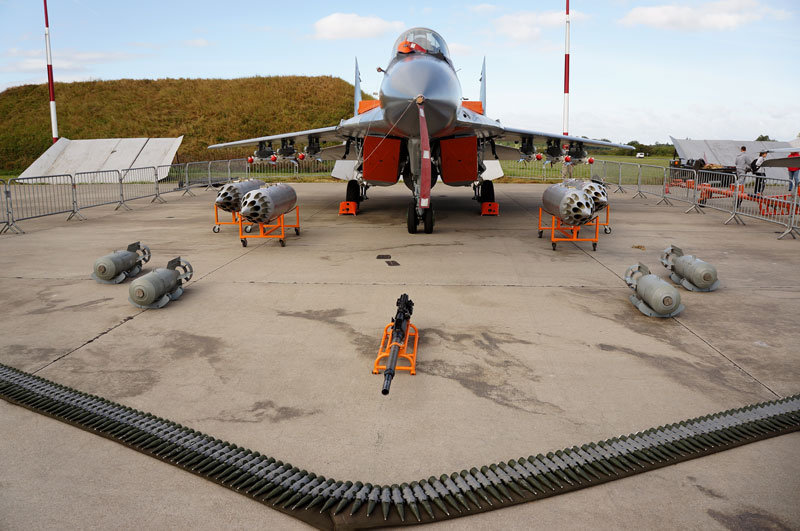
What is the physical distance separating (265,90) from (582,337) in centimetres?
5114

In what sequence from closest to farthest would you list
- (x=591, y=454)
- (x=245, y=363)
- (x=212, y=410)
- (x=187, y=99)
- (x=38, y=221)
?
(x=591, y=454)
(x=212, y=410)
(x=245, y=363)
(x=38, y=221)
(x=187, y=99)

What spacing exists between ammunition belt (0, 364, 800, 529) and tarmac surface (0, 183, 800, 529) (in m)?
0.09

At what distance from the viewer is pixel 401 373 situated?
4.50 metres

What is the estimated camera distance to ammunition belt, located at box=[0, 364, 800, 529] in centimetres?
280

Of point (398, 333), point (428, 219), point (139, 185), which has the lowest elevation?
point (398, 333)

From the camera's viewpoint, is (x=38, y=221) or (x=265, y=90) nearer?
(x=38, y=221)

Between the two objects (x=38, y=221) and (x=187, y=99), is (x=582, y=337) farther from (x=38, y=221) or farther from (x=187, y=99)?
(x=187, y=99)

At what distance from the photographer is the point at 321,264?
860cm

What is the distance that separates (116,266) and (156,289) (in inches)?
62.5

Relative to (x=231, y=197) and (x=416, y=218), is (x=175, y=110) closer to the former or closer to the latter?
(x=231, y=197)

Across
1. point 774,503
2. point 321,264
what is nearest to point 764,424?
point 774,503

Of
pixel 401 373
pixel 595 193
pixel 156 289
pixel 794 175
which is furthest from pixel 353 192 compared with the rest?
pixel 794 175

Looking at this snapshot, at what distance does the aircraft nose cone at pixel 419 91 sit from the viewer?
9000 mm

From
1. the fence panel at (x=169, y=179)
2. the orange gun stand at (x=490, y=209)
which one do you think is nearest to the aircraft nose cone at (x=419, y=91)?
the orange gun stand at (x=490, y=209)
